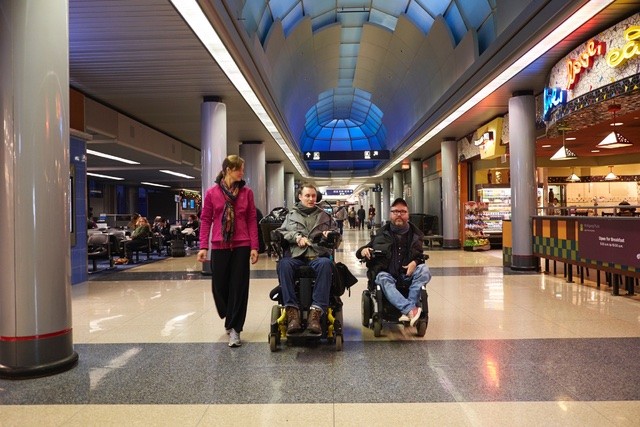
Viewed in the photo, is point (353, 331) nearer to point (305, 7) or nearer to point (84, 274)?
point (84, 274)

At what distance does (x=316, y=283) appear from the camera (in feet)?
14.4

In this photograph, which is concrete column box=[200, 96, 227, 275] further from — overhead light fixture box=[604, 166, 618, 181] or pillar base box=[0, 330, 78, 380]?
overhead light fixture box=[604, 166, 618, 181]

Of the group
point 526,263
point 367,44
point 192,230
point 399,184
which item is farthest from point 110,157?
point 399,184

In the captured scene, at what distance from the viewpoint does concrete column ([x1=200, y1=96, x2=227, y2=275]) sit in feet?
32.6

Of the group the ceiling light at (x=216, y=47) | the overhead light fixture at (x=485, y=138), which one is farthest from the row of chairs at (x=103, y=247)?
the overhead light fixture at (x=485, y=138)

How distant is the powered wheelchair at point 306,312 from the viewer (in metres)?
4.33

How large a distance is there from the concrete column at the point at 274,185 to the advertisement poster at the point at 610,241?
1511 cm

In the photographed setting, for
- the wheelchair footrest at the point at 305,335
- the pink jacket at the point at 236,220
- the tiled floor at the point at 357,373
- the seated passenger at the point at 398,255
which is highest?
the pink jacket at the point at 236,220

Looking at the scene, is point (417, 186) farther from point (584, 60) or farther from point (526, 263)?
point (584, 60)

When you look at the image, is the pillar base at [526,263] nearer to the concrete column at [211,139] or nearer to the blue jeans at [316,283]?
the concrete column at [211,139]

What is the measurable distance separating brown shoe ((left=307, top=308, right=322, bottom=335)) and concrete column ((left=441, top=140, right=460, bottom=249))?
43.5 feet

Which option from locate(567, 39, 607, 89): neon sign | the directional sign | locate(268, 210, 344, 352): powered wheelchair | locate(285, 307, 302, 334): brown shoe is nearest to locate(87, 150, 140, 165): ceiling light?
the directional sign

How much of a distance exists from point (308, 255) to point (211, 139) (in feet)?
19.6

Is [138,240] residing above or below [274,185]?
below
